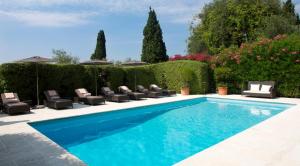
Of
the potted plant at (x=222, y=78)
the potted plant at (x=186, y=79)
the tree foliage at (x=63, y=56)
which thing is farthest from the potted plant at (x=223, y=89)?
the tree foliage at (x=63, y=56)

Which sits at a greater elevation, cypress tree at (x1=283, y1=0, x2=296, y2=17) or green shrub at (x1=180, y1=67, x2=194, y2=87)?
cypress tree at (x1=283, y1=0, x2=296, y2=17)

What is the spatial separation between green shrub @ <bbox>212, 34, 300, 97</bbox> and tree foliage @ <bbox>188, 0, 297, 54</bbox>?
12684mm

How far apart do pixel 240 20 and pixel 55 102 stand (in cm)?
2694

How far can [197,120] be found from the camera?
959cm

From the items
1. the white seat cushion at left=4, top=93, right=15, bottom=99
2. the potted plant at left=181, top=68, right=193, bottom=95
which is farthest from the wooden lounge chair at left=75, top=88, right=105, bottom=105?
the potted plant at left=181, top=68, right=193, bottom=95

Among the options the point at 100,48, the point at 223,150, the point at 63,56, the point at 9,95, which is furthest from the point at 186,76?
the point at 63,56

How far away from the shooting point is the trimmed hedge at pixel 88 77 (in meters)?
11.3

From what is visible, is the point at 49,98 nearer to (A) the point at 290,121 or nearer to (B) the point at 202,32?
(A) the point at 290,121

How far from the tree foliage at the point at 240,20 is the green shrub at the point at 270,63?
1268 centimetres

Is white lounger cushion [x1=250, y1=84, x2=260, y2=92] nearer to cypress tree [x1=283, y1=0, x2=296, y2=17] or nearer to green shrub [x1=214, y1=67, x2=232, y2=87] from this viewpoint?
green shrub [x1=214, y1=67, x2=232, y2=87]

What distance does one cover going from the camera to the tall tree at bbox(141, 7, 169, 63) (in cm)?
3294

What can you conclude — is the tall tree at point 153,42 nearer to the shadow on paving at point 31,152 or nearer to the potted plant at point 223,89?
the potted plant at point 223,89

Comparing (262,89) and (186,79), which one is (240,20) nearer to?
(186,79)

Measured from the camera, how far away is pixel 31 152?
4.85m
